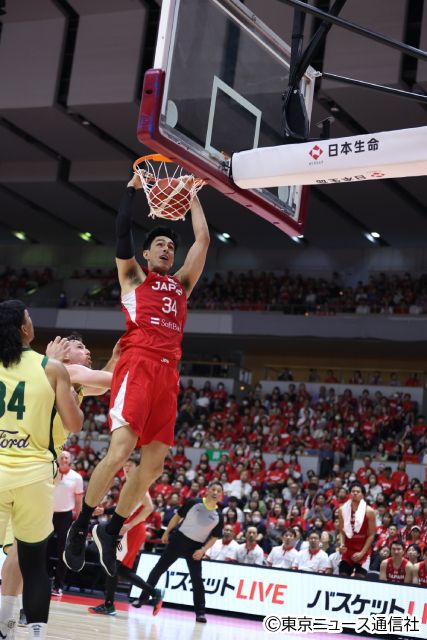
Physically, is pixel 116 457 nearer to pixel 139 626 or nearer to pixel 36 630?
pixel 36 630

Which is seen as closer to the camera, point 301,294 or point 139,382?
point 139,382

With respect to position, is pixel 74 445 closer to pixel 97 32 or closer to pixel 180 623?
pixel 97 32

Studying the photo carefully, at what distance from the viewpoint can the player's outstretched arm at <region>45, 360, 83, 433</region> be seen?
483cm

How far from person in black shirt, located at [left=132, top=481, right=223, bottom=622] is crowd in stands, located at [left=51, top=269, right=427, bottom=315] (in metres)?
15.4

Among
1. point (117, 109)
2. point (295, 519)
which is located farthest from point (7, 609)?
point (117, 109)

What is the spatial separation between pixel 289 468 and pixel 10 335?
14.3 meters

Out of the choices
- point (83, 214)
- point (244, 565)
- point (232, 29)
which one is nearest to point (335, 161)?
point (232, 29)

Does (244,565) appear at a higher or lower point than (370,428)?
lower

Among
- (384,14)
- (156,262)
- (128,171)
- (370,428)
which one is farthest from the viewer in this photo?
(128,171)

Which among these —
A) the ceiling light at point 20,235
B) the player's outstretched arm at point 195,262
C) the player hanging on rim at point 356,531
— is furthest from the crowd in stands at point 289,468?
the ceiling light at point 20,235

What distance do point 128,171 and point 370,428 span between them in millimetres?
10654

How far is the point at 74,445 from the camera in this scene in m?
22.3

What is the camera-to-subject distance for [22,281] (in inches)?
1315

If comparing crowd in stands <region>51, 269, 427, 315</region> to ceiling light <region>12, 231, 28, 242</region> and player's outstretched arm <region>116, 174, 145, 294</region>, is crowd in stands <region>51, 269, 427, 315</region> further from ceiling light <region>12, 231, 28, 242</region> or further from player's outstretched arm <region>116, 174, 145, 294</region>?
player's outstretched arm <region>116, 174, 145, 294</region>
